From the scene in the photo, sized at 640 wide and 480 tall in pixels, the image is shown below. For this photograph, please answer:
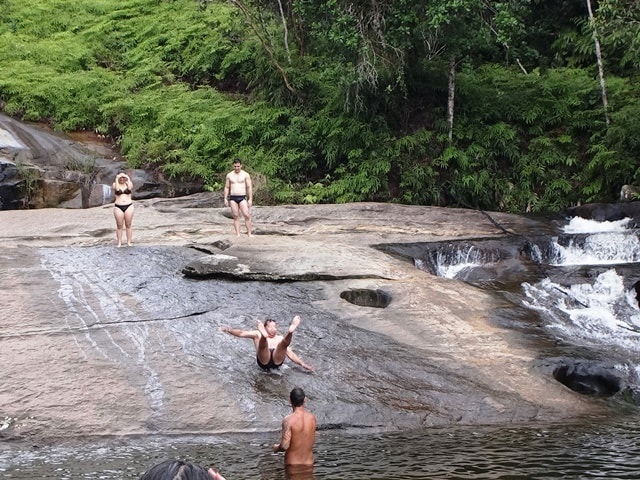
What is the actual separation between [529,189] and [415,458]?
14.3 meters

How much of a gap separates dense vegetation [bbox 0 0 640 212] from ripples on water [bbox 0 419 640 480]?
10876 mm

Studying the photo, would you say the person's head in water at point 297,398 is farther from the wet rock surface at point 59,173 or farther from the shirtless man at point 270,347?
the wet rock surface at point 59,173

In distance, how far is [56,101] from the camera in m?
26.0

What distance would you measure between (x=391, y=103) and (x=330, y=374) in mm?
13476

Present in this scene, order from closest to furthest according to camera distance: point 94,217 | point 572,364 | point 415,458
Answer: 1. point 415,458
2. point 572,364
3. point 94,217

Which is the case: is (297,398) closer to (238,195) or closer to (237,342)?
(237,342)

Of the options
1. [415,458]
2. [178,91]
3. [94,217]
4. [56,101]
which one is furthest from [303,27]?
[415,458]

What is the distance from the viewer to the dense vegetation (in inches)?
763

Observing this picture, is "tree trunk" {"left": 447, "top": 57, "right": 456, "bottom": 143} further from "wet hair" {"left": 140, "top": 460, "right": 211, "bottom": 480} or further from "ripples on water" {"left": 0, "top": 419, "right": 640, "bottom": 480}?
"wet hair" {"left": 140, "top": 460, "right": 211, "bottom": 480}

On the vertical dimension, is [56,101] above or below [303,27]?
below

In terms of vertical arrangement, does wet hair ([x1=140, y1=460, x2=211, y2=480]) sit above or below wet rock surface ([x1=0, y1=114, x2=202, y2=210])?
below

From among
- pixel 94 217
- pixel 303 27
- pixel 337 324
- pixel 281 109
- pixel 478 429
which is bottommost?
pixel 478 429

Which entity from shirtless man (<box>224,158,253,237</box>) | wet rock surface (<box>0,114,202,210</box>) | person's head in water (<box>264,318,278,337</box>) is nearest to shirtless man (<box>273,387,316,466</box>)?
person's head in water (<box>264,318,278,337</box>)

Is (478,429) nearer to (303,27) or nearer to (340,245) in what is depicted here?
(340,245)
